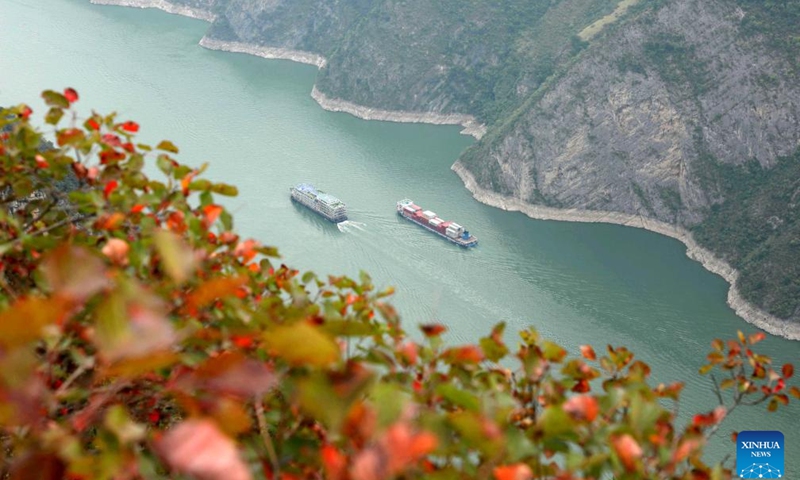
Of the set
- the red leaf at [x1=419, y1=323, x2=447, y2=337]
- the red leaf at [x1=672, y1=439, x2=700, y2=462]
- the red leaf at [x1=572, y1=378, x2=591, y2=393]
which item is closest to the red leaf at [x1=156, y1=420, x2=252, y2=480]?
the red leaf at [x1=419, y1=323, x2=447, y2=337]

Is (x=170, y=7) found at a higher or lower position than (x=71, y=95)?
lower

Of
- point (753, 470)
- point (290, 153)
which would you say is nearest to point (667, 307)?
point (290, 153)

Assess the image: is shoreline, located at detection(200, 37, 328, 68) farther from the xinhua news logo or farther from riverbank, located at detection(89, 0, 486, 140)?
the xinhua news logo

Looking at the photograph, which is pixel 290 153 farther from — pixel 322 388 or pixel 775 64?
pixel 322 388

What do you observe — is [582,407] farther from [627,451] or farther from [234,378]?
[234,378]

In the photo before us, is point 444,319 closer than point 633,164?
Yes

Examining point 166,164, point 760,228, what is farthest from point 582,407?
point 760,228
